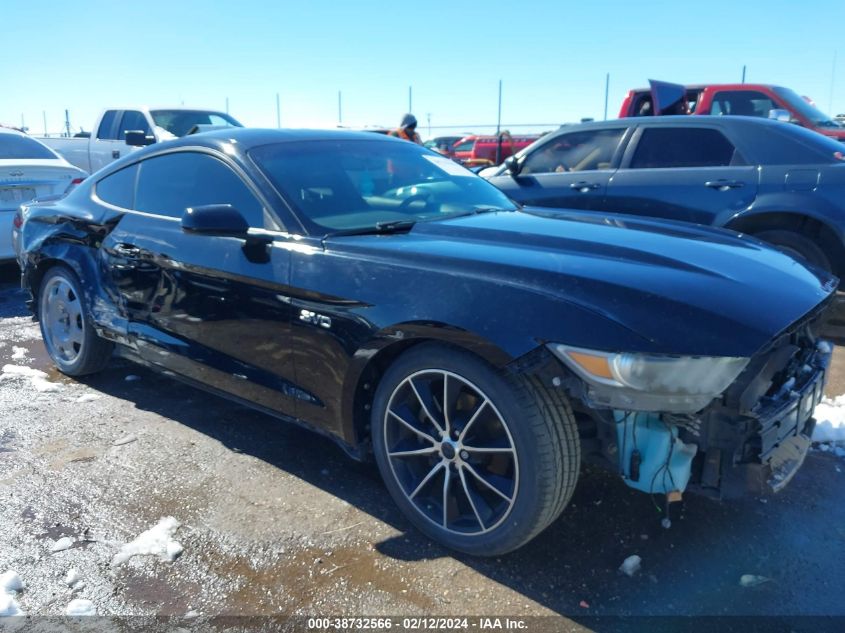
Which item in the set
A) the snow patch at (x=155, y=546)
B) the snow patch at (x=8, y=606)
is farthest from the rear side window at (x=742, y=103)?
the snow patch at (x=8, y=606)

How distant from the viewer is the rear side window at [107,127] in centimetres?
1185

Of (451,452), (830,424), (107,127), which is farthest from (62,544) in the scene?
(107,127)

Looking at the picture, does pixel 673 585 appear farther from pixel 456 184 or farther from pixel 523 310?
pixel 456 184

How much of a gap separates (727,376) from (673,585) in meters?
0.83

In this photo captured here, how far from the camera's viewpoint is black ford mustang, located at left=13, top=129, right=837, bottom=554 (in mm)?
2232

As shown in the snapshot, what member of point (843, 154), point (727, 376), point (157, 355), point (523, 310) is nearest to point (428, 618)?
point (523, 310)

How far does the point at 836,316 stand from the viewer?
3.09 m

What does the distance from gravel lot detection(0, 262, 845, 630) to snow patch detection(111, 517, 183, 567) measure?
0.03 meters

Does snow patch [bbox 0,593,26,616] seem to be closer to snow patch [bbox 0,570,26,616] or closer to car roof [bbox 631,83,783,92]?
snow patch [bbox 0,570,26,616]

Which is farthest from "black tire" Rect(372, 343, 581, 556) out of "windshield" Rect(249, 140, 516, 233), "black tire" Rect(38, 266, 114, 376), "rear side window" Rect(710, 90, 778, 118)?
"rear side window" Rect(710, 90, 778, 118)

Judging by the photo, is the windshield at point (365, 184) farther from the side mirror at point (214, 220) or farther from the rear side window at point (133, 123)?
the rear side window at point (133, 123)

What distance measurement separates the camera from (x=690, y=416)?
2242mm

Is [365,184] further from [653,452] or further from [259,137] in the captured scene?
[653,452]

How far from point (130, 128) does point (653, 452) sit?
36.9ft
